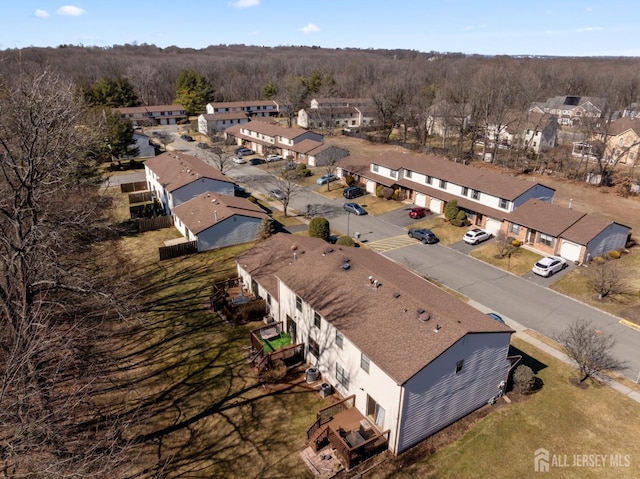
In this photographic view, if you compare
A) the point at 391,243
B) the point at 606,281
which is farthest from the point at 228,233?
the point at 606,281

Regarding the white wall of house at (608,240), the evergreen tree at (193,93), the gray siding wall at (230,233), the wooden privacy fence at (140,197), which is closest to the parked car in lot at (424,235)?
the white wall of house at (608,240)

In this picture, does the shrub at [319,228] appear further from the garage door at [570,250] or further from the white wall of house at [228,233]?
the garage door at [570,250]

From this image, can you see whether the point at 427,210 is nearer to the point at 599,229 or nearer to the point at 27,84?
the point at 599,229

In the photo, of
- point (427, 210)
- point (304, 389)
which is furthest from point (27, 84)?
point (427, 210)

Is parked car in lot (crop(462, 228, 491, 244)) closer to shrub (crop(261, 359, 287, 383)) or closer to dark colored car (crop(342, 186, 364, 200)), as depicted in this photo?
dark colored car (crop(342, 186, 364, 200))

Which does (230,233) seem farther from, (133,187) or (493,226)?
(493,226)

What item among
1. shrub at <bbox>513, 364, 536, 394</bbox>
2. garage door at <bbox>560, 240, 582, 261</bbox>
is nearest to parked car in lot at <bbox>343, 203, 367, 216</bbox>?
garage door at <bbox>560, 240, 582, 261</bbox>
